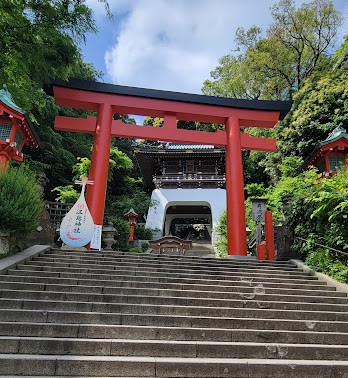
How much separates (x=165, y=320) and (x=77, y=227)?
178 inches

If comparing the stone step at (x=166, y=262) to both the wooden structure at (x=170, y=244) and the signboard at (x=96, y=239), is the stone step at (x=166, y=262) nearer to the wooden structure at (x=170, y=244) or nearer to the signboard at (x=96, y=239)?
the signboard at (x=96, y=239)

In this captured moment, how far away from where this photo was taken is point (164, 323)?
4.14 meters

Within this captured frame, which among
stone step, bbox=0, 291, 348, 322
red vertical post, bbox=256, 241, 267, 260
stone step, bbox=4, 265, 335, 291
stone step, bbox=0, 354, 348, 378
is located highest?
red vertical post, bbox=256, 241, 267, 260

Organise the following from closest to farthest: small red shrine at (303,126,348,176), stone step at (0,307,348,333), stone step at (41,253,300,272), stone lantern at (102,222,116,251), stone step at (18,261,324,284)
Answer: stone step at (0,307,348,333), stone step at (18,261,324,284), stone step at (41,253,300,272), stone lantern at (102,222,116,251), small red shrine at (303,126,348,176)

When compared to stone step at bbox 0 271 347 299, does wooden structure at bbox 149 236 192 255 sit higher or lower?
higher

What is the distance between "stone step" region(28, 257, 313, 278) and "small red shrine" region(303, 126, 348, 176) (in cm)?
678

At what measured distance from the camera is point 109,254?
7.35 meters

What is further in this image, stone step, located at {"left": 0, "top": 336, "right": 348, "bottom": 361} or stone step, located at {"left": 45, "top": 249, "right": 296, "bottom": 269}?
stone step, located at {"left": 45, "top": 249, "right": 296, "bottom": 269}

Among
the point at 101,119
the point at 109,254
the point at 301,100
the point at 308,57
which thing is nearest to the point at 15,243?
the point at 109,254

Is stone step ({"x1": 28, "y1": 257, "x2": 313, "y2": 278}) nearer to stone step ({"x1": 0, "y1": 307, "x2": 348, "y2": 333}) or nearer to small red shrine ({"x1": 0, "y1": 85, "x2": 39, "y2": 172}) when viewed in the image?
stone step ({"x1": 0, "y1": 307, "x2": 348, "y2": 333})


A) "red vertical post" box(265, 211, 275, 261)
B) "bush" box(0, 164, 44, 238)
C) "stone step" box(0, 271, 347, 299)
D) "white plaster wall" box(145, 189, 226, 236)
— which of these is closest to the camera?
"stone step" box(0, 271, 347, 299)

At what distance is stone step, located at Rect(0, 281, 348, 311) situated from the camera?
4.61m

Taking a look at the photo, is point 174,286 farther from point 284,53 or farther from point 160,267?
point 284,53

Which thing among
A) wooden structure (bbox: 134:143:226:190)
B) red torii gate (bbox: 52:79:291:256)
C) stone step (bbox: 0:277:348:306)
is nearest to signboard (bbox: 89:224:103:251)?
red torii gate (bbox: 52:79:291:256)
